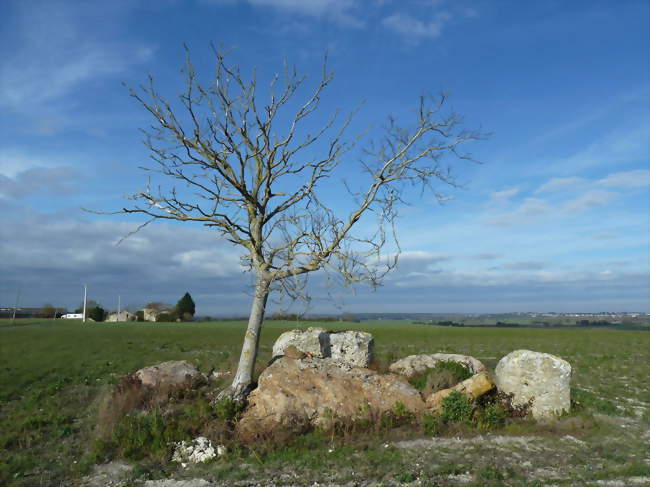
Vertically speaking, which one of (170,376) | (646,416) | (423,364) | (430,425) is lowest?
(646,416)

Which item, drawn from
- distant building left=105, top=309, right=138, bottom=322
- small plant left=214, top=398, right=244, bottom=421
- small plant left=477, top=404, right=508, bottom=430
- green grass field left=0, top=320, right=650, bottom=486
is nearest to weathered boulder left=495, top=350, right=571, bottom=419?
green grass field left=0, top=320, right=650, bottom=486

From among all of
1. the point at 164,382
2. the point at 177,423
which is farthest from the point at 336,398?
the point at 164,382

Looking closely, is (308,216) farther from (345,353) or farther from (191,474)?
(191,474)

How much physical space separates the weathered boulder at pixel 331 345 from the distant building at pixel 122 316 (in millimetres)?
95481

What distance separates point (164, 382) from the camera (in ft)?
55.8

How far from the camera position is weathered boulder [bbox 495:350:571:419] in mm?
14633

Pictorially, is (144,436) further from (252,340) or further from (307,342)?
(307,342)

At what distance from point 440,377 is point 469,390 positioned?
182 centimetres

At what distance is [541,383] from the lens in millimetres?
14773

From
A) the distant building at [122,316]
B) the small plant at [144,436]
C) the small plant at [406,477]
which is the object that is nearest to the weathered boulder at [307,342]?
the small plant at [144,436]

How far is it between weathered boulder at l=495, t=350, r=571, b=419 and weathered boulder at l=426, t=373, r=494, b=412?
94cm

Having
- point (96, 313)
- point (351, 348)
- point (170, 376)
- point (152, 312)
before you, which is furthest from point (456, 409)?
point (96, 313)

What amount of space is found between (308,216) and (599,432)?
1076 centimetres

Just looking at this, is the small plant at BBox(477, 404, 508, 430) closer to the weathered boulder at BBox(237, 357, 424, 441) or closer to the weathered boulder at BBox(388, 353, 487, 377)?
the weathered boulder at BBox(237, 357, 424, 441)
